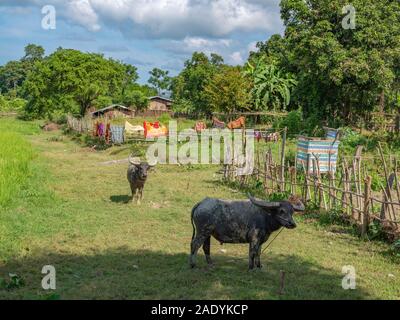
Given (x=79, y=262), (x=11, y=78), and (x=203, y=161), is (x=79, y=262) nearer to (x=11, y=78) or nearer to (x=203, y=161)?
(x=203, y=161)

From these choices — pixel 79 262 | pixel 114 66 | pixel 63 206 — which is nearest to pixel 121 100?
pixel 114 66

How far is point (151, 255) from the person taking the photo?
6629mm

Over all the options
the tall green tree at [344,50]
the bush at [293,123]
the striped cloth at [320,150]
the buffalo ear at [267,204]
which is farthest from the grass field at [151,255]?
the bush at [293,123]

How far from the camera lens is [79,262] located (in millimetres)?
6309

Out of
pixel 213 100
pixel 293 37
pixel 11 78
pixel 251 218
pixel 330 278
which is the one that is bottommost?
A: pixel 330 278

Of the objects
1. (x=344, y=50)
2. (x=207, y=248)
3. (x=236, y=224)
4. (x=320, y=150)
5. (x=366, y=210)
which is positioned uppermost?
(x=344, y=50)

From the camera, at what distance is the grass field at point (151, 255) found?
17.2ft

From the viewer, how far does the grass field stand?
17.2 ft

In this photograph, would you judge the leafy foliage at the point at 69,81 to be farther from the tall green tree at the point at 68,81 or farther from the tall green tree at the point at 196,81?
the tall green tree at the point at 196,81

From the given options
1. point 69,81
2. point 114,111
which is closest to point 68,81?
point 69,81

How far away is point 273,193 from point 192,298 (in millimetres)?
5702

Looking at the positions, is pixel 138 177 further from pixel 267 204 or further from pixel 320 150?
pixel 320 150

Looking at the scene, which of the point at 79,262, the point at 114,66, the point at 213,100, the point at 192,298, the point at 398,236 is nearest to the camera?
the point at 192,298

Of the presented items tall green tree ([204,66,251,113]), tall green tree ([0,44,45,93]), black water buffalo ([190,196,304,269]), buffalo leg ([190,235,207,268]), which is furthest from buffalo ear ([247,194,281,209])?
tall green tree ([0,44,45,93])
